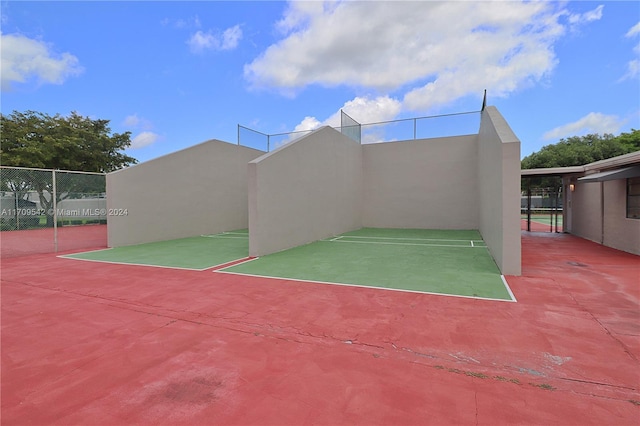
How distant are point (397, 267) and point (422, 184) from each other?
10.8 metres

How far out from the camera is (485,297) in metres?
5.41

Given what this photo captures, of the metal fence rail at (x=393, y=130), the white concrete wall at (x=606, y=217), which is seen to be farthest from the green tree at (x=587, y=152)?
the metal fence rail at (x=393, y=130)

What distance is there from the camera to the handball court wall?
8695 mm

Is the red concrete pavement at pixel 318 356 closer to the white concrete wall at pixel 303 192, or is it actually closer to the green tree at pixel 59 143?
the white concrete wall at pixel 303 192

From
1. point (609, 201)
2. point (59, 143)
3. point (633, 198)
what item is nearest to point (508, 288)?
point (633, 198)

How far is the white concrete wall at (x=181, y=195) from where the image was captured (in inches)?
484

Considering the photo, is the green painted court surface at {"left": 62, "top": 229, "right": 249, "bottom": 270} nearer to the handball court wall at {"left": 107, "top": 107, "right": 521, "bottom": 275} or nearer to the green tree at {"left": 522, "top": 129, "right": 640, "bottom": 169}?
the handball court wall at {"left": 107, "top": 107, "right": 521, "bottom": 275}

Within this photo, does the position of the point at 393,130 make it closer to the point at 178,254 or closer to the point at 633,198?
the point at 633,198

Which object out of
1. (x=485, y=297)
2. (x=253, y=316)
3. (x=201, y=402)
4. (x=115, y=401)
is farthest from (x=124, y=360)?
(x=485, y=297)

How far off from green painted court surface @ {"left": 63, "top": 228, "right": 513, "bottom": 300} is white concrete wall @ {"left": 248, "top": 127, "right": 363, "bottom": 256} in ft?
2.13

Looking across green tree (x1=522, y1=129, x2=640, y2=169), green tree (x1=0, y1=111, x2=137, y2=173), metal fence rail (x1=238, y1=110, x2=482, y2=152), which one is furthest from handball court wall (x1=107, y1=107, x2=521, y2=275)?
green tree (x1=522, y1=129, x2=640, y2=169)

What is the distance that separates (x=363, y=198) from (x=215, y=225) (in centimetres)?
Result: 883

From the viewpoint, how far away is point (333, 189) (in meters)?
14.6

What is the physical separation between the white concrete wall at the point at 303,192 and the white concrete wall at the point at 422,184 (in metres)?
1.65
